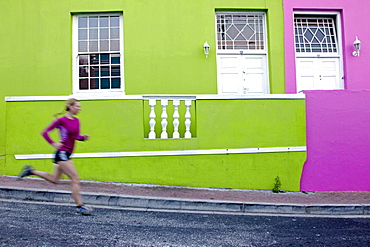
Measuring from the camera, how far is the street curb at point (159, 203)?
6.07m

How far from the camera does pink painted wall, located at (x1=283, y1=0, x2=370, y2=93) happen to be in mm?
9000

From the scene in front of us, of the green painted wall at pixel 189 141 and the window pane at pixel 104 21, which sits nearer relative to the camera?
the green painted wall at pixel 189 141

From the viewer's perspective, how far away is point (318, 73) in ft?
30.6

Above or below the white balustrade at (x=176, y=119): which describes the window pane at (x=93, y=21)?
above

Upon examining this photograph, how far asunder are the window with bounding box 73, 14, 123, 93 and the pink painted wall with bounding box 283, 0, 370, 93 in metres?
4.17

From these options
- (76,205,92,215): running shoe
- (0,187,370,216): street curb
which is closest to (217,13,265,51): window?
(0,187,370,216): street curb

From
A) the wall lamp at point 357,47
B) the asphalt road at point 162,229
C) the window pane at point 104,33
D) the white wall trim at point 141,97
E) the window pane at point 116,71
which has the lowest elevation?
the asphalt road at point 162,229

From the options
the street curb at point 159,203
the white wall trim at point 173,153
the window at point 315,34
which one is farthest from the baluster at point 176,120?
the window at point 315,34

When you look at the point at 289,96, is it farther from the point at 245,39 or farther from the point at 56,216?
the point at 56,216

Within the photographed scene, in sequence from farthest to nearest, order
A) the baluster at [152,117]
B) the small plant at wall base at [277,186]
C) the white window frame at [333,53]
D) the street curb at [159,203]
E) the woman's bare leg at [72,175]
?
the white window frame at [333,53]
the small plant at wall base at [277,186]
the baluster at [152,117]
the street curb at [159,203]
the woman's bare leg at [72,175]

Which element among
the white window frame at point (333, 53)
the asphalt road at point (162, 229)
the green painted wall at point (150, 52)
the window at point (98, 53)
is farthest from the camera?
the white window frame at point (333, 53)

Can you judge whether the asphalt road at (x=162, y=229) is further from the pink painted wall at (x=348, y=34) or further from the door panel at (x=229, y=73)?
the pink painted wall at (x=348, y=34)

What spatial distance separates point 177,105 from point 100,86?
8.19 ft

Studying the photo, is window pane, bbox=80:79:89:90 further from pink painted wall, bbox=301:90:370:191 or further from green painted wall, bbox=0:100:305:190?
pink painted wall, bbox=301:90:370:191
